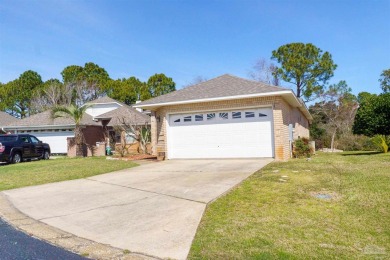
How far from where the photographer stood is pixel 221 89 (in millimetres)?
15453

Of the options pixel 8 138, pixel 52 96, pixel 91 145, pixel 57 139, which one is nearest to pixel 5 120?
pixel 52 96

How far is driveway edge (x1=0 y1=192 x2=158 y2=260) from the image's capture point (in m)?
3.88

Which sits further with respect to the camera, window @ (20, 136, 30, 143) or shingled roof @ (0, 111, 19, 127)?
shingled roof @ (0, 111, 19, 127)

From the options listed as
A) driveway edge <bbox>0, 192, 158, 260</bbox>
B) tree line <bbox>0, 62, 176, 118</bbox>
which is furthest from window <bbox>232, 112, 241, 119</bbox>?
A: tree line <bbox>0, 62, 176, 118</bbox>

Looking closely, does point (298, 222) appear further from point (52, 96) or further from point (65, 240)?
point (52, 96)

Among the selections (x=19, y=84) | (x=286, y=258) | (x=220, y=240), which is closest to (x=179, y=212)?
(x=220, y=240)

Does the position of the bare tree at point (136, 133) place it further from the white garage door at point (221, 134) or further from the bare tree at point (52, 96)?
the bare tree at point (52, 96)

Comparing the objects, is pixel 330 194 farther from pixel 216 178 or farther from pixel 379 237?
pixel 216 178

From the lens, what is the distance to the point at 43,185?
9.28m

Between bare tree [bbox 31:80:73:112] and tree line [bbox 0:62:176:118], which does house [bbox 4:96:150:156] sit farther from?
tree line [bbox 0:62:176:118]

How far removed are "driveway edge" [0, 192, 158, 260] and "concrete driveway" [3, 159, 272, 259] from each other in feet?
0.41

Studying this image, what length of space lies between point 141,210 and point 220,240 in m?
2.18

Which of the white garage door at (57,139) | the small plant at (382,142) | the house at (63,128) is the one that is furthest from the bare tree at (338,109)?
the white garage door at (57,139)

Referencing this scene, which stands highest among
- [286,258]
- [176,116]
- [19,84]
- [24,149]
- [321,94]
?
[19,84]
